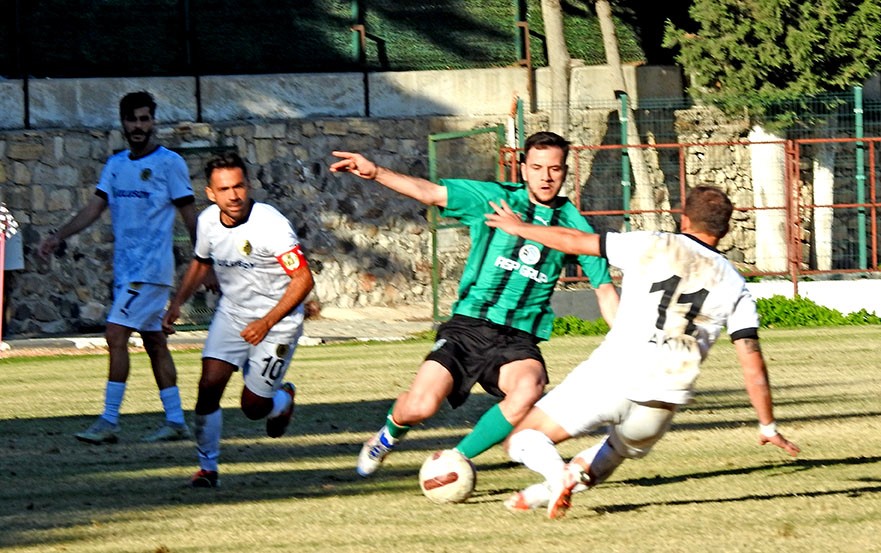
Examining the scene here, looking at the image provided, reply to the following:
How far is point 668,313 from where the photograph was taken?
22.6 feet

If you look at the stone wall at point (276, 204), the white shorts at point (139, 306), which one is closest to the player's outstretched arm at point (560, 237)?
the white shorts at point (139, 306)

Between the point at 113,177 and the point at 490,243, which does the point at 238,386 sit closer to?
the point at 113,177

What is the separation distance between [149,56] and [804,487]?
1792 cm

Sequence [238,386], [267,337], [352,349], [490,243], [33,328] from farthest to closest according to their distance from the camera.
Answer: [33,328] → [352,349] → [238,386] → [267,337] → [490,243]

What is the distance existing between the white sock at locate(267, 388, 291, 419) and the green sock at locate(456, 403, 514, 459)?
5.58 feet

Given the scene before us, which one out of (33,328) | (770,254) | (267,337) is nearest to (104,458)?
(267,337)

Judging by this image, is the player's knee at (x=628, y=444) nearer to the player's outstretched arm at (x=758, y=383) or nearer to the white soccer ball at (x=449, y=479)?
the player's outstretched arm at (x=758, y=383)

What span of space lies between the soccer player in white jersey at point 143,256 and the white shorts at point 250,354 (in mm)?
1661

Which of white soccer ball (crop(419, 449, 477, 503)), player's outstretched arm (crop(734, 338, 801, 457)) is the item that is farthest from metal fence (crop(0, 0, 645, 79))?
player's outstretched arm (crop(734, 338, 801, 457))

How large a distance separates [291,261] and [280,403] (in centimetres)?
111

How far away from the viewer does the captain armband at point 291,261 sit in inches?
332

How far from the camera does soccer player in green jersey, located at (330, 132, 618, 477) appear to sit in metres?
7.87

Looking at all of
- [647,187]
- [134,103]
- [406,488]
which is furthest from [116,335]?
[647,187]

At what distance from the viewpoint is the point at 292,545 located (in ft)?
22.0
